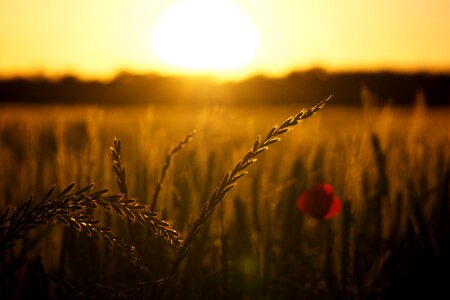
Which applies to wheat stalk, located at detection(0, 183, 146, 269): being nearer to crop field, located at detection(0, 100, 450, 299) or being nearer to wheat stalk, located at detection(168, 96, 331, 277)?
wheat stalk, located at detection(168, 96, 331, 277)

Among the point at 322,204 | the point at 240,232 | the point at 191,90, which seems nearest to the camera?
the point at 322,204

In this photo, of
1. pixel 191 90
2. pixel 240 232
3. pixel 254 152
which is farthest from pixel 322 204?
pixel 191 90

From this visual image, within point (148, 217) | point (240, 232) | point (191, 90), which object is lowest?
point (240, 232)

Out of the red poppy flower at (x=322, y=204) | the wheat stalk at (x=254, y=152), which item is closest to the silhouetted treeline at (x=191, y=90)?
the red poppy flower at (x=322, y=204)

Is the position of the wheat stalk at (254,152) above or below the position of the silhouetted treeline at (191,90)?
below

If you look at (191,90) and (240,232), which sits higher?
(191,90)

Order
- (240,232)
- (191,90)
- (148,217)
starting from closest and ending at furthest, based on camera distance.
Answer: (148,217)
(240,232)
(191,90)

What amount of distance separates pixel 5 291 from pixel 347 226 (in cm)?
62

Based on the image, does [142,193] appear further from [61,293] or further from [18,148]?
[18,148]

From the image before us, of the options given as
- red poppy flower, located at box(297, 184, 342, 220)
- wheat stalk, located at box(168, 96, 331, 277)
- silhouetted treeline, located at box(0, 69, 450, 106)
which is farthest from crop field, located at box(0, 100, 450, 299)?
silhouetted treeline, located at box(0, 69, 450, 106)

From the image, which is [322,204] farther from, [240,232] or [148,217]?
[148,217]

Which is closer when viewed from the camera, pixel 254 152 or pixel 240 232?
pixel 254 152

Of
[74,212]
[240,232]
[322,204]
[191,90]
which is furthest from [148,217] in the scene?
[191,90]

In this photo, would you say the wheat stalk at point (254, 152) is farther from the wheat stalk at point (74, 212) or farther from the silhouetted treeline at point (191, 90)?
the silhouetted treeline at point (191, 90)
